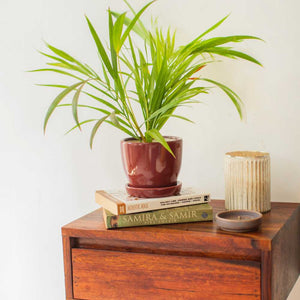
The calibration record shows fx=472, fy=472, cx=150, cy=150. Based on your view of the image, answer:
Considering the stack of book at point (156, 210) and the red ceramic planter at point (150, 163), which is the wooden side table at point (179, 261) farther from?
the red ceramic planter at point (150, 163)

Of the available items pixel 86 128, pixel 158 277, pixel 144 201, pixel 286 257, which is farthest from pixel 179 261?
pixel 86 128

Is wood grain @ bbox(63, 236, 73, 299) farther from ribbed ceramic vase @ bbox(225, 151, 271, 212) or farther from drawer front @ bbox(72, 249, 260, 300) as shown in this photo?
ribbed ceramic vase @ bbox(225, 151, 271, 212)

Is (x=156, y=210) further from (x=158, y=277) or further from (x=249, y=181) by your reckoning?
(x=249, y=181)

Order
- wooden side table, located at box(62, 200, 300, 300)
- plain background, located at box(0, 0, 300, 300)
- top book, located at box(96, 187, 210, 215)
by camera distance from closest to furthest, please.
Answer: wooden side table, located at box(62, 200, 300, 300), top book, located at box(96, 187, 210, 215), plain background, located at box(0, 0, 300, 300)

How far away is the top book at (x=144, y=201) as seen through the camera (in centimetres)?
119

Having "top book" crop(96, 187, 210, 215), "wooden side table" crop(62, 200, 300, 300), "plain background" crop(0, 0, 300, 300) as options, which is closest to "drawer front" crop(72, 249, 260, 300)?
"wooden side table" crop(62, 200, 300, 300)

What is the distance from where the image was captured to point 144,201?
1200 millimetres

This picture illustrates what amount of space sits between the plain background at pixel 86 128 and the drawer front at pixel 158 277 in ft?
1.47

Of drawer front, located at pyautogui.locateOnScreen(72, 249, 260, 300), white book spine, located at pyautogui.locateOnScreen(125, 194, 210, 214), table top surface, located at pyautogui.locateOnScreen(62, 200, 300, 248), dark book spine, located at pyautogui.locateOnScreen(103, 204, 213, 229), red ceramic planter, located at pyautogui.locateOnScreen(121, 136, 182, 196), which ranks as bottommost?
drawer front, located at pyautogui.locateOnScreen(72, 249, 260, 300)

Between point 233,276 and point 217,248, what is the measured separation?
0.07 m

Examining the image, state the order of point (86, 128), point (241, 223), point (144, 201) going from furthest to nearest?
1. point (86, 128)
2. point (144, 201)
3. point (241, 223)

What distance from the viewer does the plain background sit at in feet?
4.73

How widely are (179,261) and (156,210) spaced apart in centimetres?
14

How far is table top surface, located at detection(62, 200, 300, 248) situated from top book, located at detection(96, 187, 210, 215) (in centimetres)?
5
